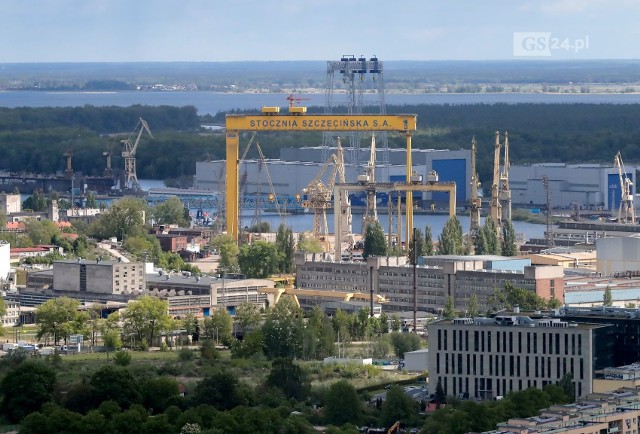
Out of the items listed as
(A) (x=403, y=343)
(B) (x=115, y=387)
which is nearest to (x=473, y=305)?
(A) (x=403, y=343)

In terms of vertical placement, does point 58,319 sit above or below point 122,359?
above

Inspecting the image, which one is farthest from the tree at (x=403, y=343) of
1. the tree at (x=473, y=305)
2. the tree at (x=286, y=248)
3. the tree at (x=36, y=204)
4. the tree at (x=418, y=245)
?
the tree at (x=36, y=204)

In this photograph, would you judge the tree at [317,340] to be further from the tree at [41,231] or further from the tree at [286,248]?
the tree at [41,231]

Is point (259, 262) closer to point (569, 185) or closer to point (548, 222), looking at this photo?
point (548, 222)

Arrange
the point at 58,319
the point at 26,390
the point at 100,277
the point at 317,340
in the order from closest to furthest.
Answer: the point at 26,390 → the point at 317,340 → the point at 58,319 → the point at 100,277

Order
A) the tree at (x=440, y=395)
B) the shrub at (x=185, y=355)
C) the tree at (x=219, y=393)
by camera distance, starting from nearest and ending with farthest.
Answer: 1. the tree at (x=219, y=393)
2. the tree at (x=440, y=395)
3. the shrub at (x=185, y=355)

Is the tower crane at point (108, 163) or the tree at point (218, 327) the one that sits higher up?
the tower crane at point (108, 163)

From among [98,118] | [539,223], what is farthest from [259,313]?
[98,118]
